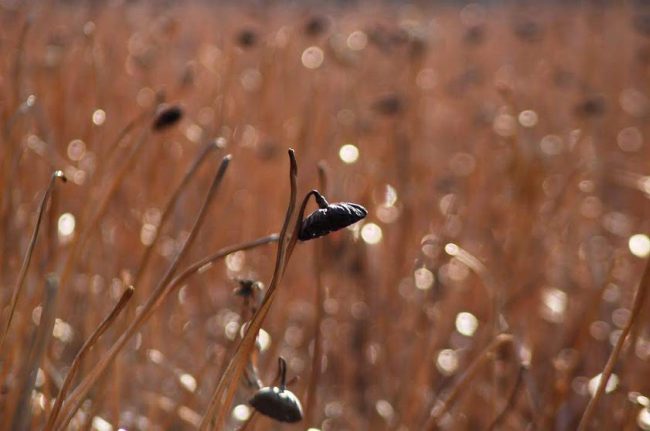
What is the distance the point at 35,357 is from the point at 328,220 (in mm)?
375

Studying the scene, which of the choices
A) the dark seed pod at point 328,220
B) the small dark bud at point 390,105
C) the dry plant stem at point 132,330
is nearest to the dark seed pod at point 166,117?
the dry plant stem at point 132,330

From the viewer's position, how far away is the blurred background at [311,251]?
1.02 meters

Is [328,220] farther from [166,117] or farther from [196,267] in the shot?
[166,117]

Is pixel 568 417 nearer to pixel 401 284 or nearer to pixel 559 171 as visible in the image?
pixel 401 284

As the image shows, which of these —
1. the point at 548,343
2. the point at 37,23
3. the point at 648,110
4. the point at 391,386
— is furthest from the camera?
the point at 648,110

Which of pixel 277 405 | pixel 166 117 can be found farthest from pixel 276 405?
pixel 166 117

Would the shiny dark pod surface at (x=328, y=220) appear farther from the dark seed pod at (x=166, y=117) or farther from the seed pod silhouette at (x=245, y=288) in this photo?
the dark seed pod at (x=166, y=117)

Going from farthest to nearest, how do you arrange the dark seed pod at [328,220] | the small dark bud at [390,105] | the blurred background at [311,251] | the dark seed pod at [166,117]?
1. the small dark bud at [390,105]
2. the blurred background at [311,251]
3. the dark seed pod at [166,117]
4. the dark seed pod at [328,220]

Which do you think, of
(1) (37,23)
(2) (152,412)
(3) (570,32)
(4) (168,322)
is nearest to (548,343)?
(4) (168,322)

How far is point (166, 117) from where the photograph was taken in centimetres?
82

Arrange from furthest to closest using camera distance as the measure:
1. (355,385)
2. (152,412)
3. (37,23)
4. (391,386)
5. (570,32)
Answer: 1. (570,32)
2. (37,23)
3. (355,385)
4. (391,386)
5. (152,412)

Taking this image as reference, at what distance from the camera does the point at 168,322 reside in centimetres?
161

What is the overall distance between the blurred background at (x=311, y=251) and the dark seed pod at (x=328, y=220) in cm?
17

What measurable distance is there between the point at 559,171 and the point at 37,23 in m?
1.46
